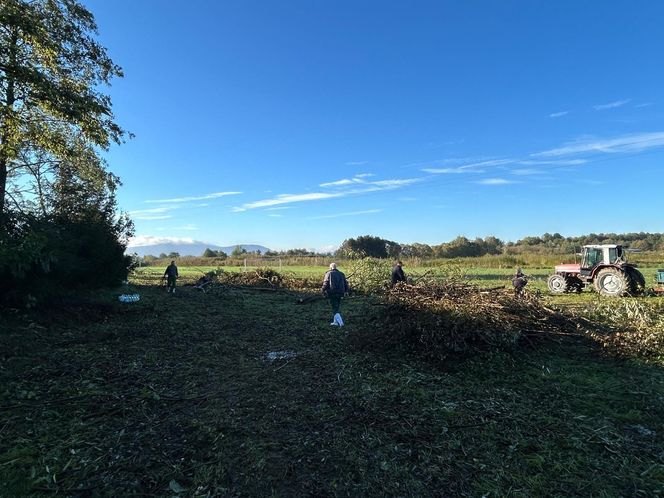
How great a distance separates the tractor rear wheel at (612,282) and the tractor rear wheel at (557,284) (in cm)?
149

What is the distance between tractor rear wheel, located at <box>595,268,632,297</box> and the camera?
15.1 m

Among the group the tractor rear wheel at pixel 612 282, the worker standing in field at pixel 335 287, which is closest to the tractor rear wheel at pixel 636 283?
the tractor rear wheel at pixel 612 282

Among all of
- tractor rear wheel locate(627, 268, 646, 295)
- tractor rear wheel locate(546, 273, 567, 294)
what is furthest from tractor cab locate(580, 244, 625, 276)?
tractor rear wheel locate(546, 273, 567, 294)

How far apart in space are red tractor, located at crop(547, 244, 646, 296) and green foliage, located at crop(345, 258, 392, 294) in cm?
753

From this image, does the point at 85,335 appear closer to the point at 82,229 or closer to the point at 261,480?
the point at 82,229

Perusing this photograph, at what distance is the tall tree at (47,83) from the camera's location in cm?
915

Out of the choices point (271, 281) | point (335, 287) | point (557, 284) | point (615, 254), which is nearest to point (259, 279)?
point (271, 281)

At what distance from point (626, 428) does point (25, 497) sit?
5.48m

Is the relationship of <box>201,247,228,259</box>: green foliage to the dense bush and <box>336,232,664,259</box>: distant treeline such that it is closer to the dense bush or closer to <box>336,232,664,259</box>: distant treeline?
<box>336,232,664,259</box>: distant treeline

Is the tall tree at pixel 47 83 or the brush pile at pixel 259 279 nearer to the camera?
the tall tree at pixel 47 83

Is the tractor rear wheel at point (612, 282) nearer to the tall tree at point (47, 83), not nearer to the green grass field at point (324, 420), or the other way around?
the green grass field at point (324, 420)

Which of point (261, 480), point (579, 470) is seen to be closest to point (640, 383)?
point (579, 470)

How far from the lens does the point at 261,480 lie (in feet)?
10.6

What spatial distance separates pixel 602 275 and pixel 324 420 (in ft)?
52.2
